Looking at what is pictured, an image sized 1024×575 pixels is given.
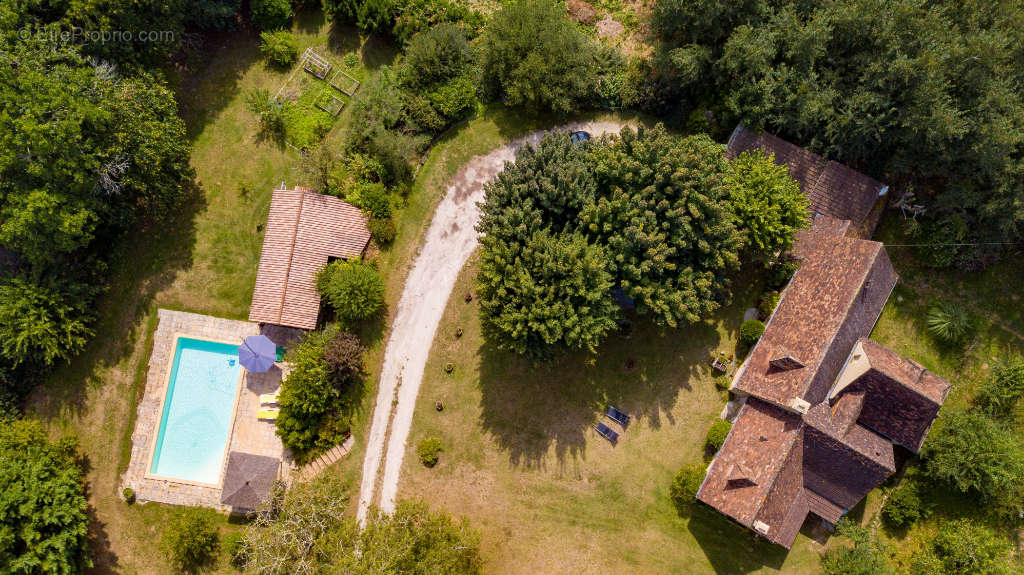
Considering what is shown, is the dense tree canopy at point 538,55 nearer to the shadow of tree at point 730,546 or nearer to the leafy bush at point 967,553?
the shadow of tree at point 730,546

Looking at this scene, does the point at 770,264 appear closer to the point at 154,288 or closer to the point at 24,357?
the point at 154,288

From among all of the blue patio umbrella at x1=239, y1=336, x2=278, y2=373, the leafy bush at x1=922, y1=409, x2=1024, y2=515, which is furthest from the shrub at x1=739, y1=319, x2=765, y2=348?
the blue patio umbrella at x1=239, y1=336, x2=278, y2=373

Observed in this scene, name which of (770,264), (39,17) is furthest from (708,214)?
(39,17)

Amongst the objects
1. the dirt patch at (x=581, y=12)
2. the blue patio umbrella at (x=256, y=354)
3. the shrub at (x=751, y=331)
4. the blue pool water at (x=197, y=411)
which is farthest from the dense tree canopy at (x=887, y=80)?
the blue pool water at (x=197, y=411)

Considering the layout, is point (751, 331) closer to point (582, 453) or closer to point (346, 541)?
point (582, 453)

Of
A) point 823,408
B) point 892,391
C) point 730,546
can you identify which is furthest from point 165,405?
point 892,391

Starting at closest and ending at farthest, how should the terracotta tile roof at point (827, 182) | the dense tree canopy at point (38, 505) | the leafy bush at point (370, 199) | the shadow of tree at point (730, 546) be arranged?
1. the dense tree canopy at point (38, 505)
2. the shadow of tree at point (730, 546)
3. the terracotta tile roof at point (827, 182)
4. the leafy bush at point (370, 199)

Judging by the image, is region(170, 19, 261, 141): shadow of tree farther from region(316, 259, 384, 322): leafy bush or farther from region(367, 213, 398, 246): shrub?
region(316, 259, 384, 322): leafy bush

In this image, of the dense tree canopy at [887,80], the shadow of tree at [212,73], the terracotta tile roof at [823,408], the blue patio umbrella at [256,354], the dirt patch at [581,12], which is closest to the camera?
the dense tree canopy at [887,80]
